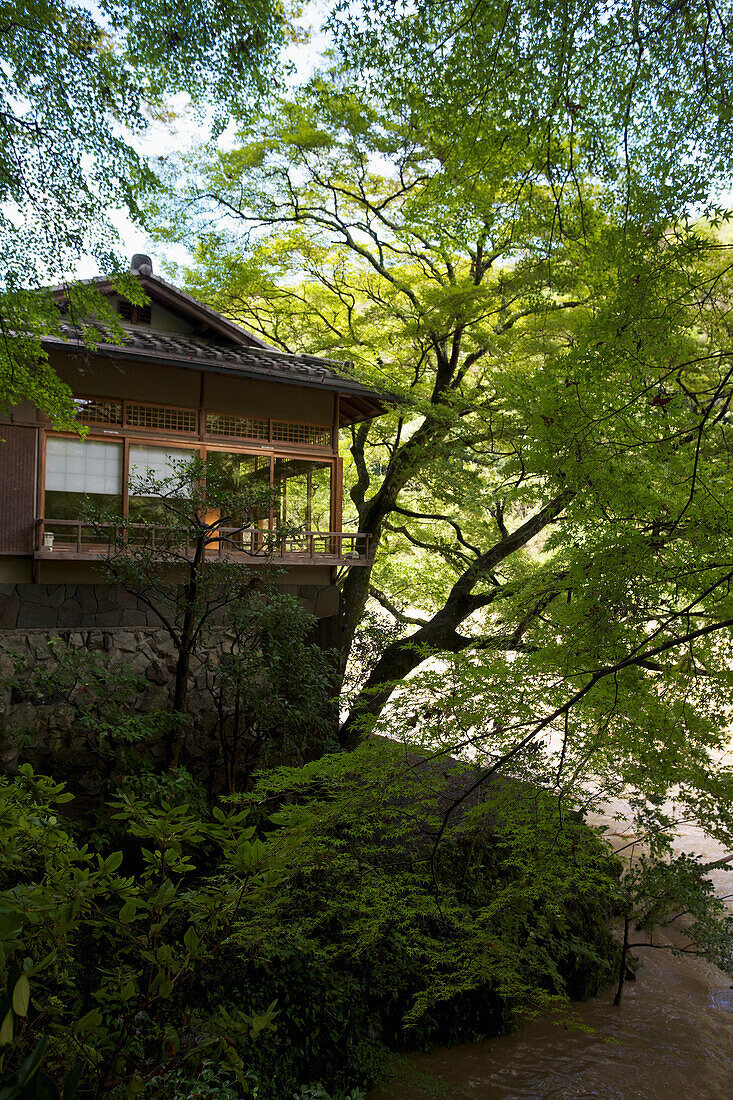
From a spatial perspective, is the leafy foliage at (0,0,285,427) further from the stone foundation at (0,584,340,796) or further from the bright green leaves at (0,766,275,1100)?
the stone foundation at (0,584,340,796)

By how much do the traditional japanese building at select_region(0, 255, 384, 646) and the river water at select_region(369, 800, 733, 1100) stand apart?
5401 mm

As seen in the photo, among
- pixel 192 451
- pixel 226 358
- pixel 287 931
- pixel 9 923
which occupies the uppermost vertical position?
pixel 226 358

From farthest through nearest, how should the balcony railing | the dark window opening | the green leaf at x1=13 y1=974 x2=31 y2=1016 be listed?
the dark window opening, the balcony railing, the green leaf at x1=13 y1=974 x2=31 y2=1016

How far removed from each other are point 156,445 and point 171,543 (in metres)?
2.05

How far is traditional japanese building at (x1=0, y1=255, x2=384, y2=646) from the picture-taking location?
838 cm

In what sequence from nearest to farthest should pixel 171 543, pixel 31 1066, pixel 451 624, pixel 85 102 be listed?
pixel 31 1066 → pixel 85 102 → pixel 171 543 → pixel 451 624

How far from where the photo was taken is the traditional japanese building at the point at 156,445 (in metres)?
8.38

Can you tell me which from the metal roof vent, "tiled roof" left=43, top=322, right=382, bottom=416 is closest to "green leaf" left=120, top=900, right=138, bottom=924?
"tiled roof" left=43, top=322, right=382, bottom=416

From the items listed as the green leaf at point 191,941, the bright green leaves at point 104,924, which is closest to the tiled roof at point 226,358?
the bright green leaves at point 104,924

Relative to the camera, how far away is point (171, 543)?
7652 millimetres

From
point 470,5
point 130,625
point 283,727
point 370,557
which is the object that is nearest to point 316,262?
point 370,557

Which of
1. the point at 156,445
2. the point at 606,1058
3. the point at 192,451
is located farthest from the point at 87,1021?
the point at 192,451

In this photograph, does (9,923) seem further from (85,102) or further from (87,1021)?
(85,102)

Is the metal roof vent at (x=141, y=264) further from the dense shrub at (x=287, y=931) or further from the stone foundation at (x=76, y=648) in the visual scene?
the dense shrub at (x=287, y=931)
